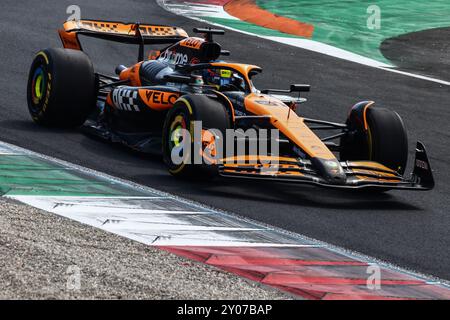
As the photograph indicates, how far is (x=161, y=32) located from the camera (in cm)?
A: 1322

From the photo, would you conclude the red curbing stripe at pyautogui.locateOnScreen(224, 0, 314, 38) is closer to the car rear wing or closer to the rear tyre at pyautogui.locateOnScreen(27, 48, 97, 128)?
the car rear wing

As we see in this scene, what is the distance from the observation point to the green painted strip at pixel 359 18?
21.1 m

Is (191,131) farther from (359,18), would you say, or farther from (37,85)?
(359,18)

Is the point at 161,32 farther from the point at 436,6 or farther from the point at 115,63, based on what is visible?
the point at 436,6

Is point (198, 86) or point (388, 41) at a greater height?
point (198, 86)

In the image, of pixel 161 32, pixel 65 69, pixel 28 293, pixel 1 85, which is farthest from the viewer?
pixel 1 85

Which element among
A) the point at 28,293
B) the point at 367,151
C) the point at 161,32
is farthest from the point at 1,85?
the point at 28,293

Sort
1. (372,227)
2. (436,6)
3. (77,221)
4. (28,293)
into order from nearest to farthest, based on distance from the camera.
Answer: (28,293) → (77,221) → (372,227) → (436,6)

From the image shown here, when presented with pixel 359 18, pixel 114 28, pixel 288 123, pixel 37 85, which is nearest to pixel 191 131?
pixel 288 123

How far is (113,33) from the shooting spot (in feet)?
42.1

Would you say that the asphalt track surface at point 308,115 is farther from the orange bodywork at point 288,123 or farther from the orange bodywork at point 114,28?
the orange bodywork at point 114,28

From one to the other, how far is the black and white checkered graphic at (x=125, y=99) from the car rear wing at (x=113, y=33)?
4.40 ft

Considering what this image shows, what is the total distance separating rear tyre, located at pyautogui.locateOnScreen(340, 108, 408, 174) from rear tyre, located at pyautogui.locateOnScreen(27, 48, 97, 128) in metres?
2.97

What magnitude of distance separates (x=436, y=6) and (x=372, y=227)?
15999mm
